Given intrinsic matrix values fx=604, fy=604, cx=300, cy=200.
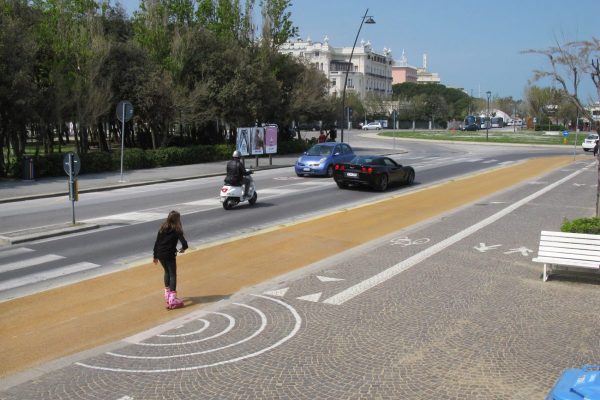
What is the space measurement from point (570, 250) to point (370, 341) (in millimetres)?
4352

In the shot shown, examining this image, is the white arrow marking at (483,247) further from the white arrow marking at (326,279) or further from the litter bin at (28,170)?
the litter bin at (28,170)

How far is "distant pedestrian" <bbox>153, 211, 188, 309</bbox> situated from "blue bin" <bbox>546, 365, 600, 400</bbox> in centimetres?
542

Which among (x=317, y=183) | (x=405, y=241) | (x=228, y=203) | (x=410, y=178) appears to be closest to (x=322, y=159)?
(x=317, y=183)

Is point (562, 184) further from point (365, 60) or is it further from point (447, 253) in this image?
point (365, 60)

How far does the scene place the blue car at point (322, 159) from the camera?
27656 mm

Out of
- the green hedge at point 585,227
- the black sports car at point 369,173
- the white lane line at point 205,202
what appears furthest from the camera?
the black sports car at point 369,173

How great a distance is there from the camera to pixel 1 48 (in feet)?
75.5

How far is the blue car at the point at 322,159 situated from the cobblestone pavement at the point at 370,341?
16.9 m

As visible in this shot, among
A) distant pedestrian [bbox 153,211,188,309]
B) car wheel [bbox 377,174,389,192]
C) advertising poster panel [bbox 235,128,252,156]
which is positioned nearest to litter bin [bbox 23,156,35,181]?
advertising poster panel [bbox 235,128,252,156]

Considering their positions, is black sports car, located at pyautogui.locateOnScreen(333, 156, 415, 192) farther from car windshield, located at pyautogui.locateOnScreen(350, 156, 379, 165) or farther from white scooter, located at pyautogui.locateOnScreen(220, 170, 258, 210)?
white scooter, located at pyautogui.locateOnScreen(220, 170, 258, 210)

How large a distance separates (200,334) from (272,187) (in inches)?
673

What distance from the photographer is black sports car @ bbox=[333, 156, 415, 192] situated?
2228 cm

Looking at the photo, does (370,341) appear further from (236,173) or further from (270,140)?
(270,140)

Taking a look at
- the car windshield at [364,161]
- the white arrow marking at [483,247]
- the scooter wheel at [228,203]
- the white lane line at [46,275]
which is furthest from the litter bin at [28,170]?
the white arrow marking at [483,247]
